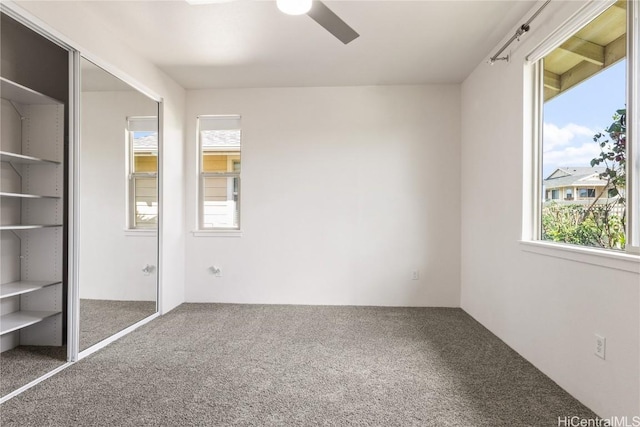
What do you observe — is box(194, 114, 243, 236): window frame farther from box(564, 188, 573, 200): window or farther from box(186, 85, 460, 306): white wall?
box(564, 188, 573, 200): window

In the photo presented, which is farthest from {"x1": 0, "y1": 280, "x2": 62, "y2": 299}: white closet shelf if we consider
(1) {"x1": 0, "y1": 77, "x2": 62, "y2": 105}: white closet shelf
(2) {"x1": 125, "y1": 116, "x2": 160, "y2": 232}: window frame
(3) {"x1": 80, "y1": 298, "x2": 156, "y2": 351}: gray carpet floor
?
(1) {"x1": 0, "y1": 77, "x2": 62, "y2": 105}: white closet shelf

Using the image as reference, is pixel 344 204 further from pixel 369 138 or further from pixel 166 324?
pixel 166 324

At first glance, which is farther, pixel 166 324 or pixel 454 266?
pixel 454 266

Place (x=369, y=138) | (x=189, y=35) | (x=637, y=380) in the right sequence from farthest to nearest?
(x=369, y=138) → (x=189, y=35) → (x=637, y=380)

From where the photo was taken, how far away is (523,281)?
2566 millimetres

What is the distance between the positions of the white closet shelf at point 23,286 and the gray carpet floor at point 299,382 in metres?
0.62

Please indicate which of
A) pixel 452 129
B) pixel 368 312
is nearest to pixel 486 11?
pixel 452 129

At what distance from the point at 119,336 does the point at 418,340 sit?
258cm

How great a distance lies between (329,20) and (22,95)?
225cm

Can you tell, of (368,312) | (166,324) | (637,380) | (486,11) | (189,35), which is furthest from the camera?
(368,312)

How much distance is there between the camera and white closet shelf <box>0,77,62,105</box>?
2.26m

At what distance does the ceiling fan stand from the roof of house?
1623mm

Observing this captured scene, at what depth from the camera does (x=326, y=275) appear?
406 centimetres

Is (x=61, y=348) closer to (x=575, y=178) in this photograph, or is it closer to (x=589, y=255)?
(x=589, y=255)
